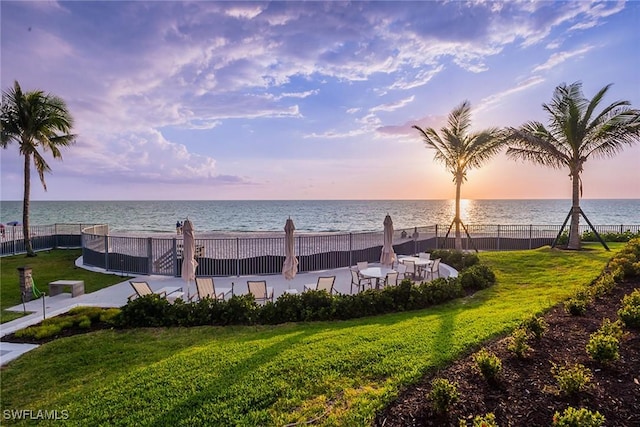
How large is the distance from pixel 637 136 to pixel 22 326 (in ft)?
70.1

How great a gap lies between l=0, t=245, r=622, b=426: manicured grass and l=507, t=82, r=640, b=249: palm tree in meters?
10.8

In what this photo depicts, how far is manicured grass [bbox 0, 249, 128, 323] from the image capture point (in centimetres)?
962

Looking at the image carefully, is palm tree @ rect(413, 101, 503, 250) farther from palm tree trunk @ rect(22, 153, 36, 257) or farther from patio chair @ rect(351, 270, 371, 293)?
palm tree trunk @ rect(22, 153, 36, 257)

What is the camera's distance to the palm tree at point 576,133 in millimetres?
14102

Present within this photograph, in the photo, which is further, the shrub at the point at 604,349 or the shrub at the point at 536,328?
the shrub at the point at 536,328

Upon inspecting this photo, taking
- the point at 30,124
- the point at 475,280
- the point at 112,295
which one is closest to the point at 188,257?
the point at 112,295

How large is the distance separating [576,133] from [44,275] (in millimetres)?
22684

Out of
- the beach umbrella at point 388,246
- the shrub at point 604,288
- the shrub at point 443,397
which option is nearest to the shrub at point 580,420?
the shrub at point 443,397

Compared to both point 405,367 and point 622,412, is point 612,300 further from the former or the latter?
point 405,367

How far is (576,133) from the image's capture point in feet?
48.8

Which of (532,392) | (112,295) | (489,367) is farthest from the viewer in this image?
(112,295)

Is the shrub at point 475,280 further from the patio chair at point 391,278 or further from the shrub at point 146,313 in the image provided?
the shrub at point 146,313

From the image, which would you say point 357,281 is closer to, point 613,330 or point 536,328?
point 536,328

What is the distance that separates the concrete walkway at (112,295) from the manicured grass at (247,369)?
61.2 inches
